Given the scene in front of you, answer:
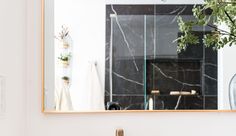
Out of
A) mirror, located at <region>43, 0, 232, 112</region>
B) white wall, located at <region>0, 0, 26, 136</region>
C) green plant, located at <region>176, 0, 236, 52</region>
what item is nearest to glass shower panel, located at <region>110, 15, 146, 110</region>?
mirror, located at <region>43, 0, 232, 112</region>

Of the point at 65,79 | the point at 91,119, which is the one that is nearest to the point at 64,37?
the point at 65,79

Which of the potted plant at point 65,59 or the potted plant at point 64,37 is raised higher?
the potted plant at point 64,37

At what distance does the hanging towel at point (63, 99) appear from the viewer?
1.55 meters

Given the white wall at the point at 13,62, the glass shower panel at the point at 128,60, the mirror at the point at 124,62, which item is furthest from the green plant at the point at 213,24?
the white wall at the point at 13,62

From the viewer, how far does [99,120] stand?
1591 millimetres

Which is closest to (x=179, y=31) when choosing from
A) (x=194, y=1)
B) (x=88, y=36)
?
(x=194, y=1)

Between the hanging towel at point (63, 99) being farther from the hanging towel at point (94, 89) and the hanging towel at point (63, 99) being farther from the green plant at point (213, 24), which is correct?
the green plant at point (213, 24)

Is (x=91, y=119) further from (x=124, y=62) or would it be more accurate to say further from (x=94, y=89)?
(x=124, y=62)

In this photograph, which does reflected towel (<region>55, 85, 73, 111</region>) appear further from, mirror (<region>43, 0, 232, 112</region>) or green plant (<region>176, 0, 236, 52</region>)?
green plant (<region>176, 0, 236, 52</region>)

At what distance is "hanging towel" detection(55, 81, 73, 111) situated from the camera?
1.55 metres

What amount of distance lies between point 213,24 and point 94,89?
62 centimetres

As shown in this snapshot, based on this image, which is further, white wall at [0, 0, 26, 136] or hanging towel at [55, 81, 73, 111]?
hanging towel at [55, 81, 73, 111]

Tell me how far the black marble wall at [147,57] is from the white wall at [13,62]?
1.27ft

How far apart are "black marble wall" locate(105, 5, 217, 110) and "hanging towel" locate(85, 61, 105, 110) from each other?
33 mm
